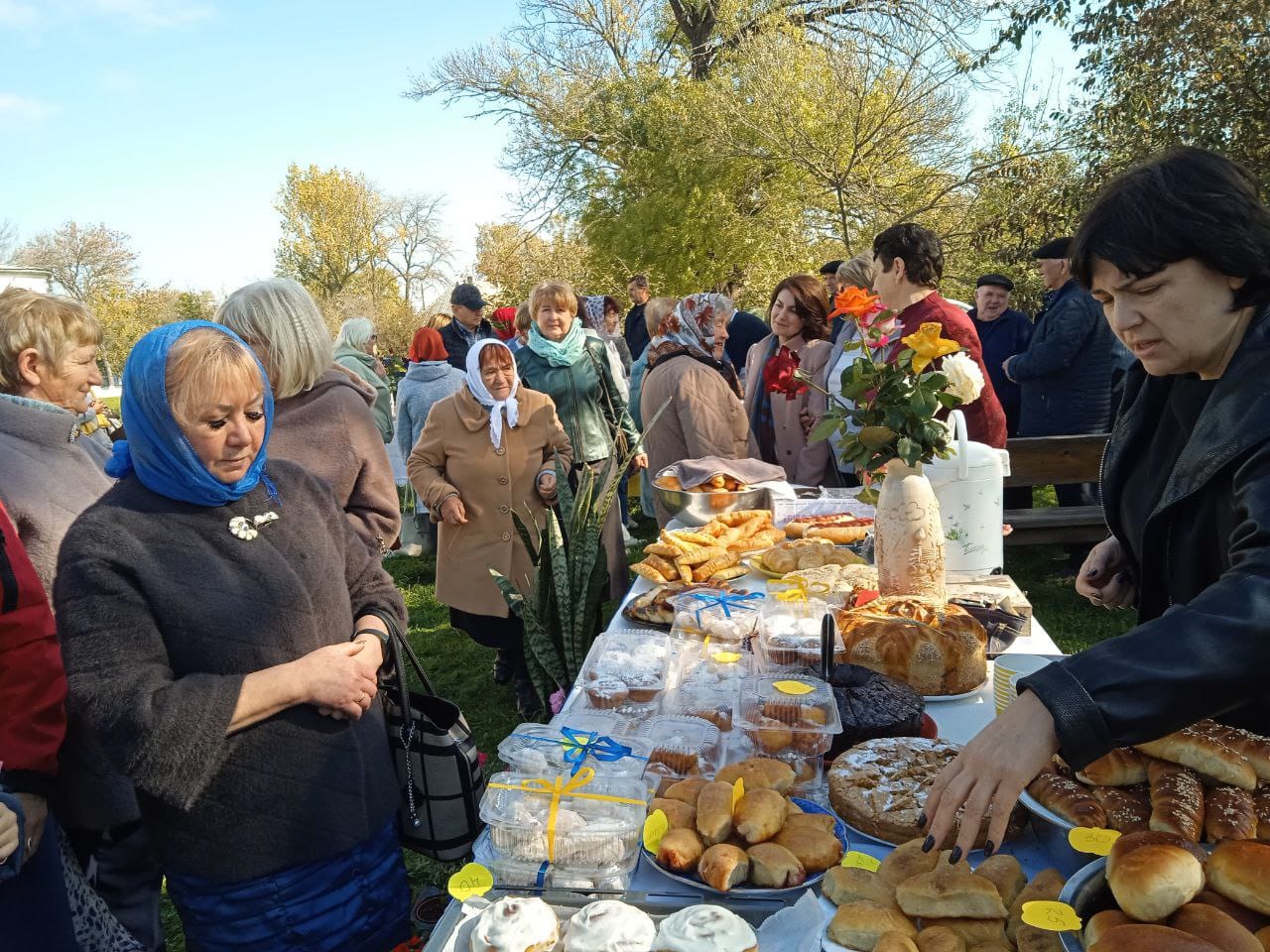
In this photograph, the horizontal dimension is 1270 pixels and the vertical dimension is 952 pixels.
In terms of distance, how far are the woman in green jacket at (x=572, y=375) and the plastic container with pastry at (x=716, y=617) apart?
262 centimetres

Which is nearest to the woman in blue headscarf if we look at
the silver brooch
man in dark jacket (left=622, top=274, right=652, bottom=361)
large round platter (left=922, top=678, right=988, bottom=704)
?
the silver brooch

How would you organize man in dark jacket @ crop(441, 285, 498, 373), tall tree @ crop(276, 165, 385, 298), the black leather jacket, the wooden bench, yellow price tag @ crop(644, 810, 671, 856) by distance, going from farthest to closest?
1. tall tree @ crop(276, 165, 385, 298)
2. man in dark jacket @ crop(441, 285, 498, 373)
3. the wooden bench
4. yellow price tag @ crop(644, 810, 671, 856)
5. the black leather jacket

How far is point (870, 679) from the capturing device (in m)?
1.87

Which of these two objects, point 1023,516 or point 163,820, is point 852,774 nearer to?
point 163,820

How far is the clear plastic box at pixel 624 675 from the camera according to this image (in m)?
1.92

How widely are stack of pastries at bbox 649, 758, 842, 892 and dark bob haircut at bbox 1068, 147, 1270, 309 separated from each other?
1.05m

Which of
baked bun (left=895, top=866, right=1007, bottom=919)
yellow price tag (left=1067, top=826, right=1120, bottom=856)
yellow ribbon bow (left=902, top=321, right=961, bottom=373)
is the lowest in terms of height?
baked bun (left=895, top=866, right=1007, bottom=919)

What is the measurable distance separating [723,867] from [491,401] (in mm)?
3052

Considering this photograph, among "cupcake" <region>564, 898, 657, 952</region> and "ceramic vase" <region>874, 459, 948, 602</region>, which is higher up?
"ceramic vase" <region>874, 459, 948, 602</region>

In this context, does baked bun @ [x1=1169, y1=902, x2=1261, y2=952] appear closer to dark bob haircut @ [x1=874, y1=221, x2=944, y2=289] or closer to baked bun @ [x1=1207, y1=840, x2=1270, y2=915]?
baked bun @ [x1=1207, y1=840, x2=1270, y2=915]

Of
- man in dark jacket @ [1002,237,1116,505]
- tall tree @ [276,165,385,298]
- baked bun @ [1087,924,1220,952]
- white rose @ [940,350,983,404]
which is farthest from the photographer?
tall tree @ [276,165,385,298]

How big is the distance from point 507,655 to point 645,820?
3.56 meters

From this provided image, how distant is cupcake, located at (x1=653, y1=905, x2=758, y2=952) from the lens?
113cm

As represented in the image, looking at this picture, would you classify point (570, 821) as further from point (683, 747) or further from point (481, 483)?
point (481, 483)
